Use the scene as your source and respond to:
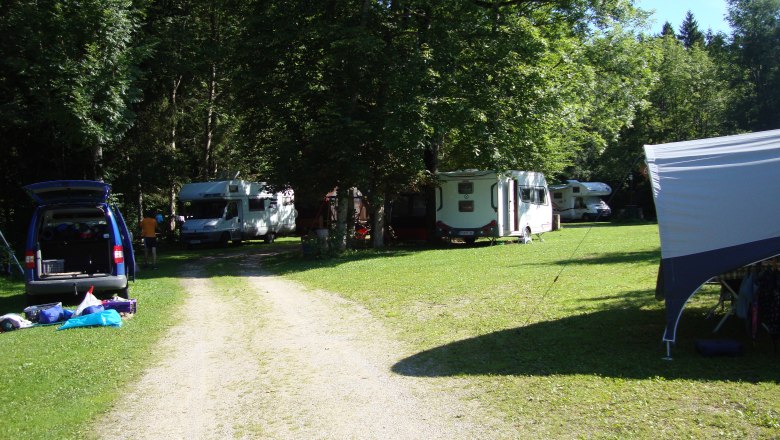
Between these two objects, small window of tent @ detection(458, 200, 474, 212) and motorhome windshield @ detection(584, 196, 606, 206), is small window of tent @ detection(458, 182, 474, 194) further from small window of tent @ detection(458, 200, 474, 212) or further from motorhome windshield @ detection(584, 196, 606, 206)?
motorhome windshield @ detection(584, 196, 606, 206)

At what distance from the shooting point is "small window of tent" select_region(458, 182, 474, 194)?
22953 mm

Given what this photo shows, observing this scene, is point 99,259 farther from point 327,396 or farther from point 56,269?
point 327,396

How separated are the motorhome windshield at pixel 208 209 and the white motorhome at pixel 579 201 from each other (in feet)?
81.9

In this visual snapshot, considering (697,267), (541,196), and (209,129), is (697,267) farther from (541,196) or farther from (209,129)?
(209,129)

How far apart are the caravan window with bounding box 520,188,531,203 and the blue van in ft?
49.8

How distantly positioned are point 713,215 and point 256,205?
24667 mm

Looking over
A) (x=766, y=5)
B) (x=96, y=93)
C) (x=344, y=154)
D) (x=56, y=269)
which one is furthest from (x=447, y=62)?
(x=766, y=5)

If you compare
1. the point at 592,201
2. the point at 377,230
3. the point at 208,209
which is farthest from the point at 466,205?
the point at 592,201

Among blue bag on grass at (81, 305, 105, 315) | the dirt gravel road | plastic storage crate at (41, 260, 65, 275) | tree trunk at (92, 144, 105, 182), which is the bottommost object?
the dirt gravel road

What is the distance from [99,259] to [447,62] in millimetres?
12173

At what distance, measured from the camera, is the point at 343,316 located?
10.5m

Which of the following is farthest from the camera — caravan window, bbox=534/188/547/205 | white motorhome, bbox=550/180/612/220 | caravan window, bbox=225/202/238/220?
white motorhome, bbox=550/180/612/220

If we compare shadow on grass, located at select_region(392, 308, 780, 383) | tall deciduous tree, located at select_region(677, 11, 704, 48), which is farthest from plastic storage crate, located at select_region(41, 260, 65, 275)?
tall deciduous tree, located at select_region(677, 11, 704, 48)

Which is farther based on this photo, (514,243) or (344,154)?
(514,243)
